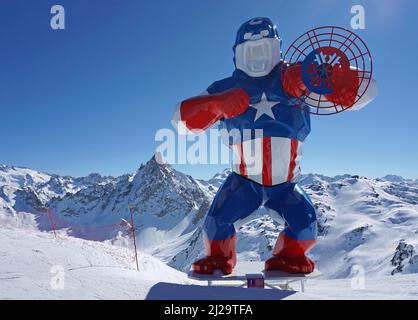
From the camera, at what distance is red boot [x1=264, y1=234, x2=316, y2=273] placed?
15.4 feet

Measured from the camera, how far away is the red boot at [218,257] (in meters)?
4.74

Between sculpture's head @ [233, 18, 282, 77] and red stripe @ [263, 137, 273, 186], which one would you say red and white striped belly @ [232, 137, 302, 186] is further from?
sculpture's head @ [233, 18, 282, 77]

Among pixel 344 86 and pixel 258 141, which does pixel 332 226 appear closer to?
pixel 258 141

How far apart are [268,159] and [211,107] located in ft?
3.29

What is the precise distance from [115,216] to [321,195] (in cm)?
10732

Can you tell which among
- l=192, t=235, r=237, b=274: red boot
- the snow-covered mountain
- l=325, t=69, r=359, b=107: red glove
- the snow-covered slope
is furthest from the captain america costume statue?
the snow-covered mountain

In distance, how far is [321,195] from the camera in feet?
424

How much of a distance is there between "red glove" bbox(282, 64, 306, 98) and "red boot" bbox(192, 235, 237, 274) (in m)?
2.02

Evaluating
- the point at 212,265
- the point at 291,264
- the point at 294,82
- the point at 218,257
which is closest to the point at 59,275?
the point at 212,265

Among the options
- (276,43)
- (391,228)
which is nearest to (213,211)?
(276,43)

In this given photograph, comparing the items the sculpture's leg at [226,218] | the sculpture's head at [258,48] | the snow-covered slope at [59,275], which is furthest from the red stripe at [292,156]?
the snow-covered slope at [59,275]

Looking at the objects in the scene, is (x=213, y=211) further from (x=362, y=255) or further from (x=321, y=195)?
(x=321, y=195)

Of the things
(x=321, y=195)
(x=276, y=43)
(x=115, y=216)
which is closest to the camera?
(x=276, y=43)

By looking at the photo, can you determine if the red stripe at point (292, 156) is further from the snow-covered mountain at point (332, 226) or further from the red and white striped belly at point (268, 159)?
the snow-covered mountain at point (332, 226)
